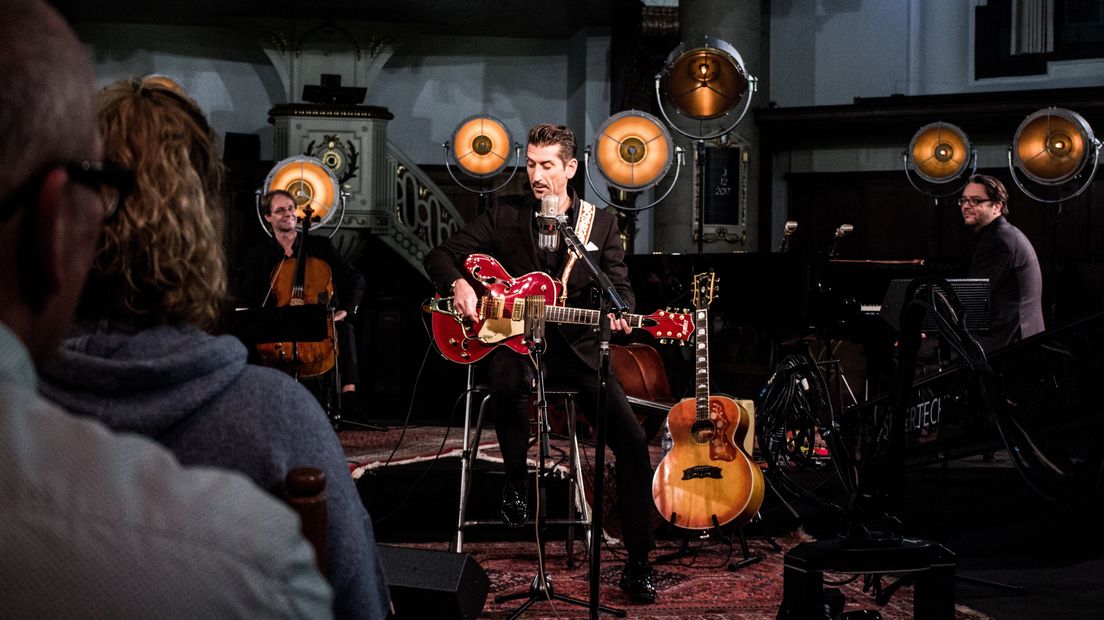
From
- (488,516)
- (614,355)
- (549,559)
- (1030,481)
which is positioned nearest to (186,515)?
(1030,481)

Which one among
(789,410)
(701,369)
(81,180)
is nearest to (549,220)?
(701,369)

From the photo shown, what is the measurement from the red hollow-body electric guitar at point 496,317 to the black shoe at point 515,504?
1.90 ft

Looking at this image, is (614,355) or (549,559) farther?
(614,355)

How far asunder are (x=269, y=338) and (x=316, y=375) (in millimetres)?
1517

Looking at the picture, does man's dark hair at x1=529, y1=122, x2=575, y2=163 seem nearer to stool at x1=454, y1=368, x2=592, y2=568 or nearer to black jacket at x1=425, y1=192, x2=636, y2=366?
black jacket at x1=425, y1=192, x2=636, y2=366

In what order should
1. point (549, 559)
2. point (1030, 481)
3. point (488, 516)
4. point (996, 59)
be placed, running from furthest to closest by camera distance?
point (996, 59) < point (488, 516) < point (549, 559) < point (1030, 481)

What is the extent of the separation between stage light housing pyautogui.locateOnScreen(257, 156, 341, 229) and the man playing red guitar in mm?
4152

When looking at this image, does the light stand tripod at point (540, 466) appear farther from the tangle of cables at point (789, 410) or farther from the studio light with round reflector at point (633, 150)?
the studio light with round reflector at point (633, 150)

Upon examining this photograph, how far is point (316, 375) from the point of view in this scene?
7.01m

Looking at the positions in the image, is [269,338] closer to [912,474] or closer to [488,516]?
[488,516]

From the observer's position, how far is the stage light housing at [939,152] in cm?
1070

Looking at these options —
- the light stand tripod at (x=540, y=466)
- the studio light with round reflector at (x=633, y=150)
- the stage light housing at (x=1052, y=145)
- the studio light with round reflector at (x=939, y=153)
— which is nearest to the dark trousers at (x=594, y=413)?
the light stand tripod at (x=540, y=466)

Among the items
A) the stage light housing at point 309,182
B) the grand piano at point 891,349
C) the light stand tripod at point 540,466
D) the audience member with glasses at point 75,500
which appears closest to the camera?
the audience member with glasses at point 75,500

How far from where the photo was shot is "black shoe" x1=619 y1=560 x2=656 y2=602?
4480mm
